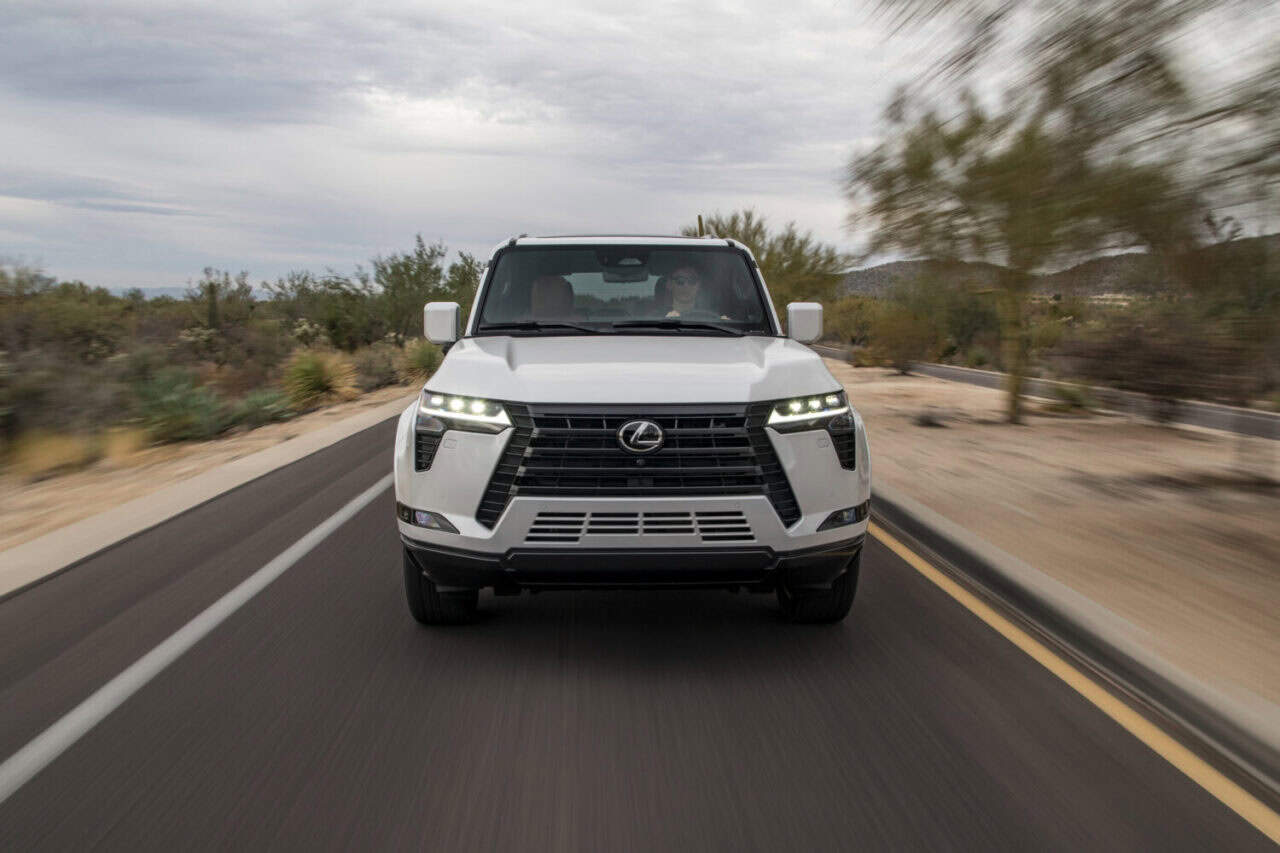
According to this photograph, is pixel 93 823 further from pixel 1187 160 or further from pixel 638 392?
pixel 1187 160

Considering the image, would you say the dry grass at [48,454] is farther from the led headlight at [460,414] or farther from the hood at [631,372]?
the led headlight at [460,414]

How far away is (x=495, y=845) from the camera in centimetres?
343

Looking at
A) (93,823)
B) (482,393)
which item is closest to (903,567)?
(482,393)

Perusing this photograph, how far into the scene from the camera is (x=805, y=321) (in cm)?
659

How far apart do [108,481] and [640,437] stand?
32.1ft

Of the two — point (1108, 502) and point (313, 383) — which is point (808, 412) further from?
point (313, 383)

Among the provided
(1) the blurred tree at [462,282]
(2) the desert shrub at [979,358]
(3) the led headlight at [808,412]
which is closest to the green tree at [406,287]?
(1) the blurred tree at [462,282]

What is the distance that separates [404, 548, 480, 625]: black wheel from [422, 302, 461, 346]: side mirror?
1543mm

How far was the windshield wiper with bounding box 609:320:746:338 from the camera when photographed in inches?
257

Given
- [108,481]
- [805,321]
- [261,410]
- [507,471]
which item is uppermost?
[805,321]

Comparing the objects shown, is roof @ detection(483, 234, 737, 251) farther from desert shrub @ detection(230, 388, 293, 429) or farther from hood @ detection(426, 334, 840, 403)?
desert shrub @ detection(230, 388, 293, 429)

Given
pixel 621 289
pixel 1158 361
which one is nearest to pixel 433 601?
pixel 621 289

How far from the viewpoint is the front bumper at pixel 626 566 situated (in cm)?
485

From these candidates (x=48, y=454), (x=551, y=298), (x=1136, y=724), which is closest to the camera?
(x=1136, y=724)
